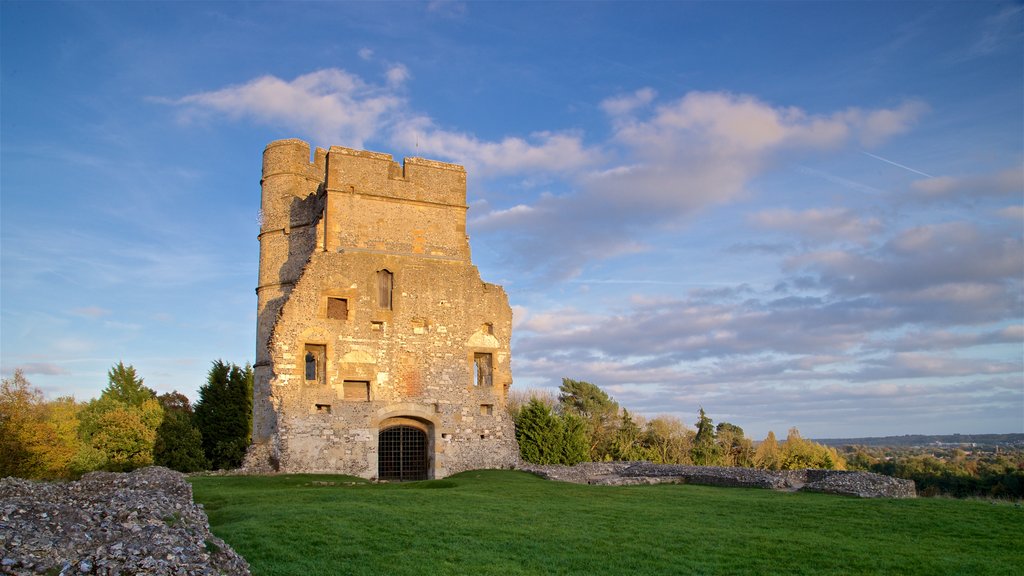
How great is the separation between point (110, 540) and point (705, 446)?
3904 cm

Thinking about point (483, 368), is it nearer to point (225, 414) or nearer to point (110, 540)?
point (225, 414)

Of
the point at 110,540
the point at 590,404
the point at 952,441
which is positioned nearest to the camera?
the point at 110,540

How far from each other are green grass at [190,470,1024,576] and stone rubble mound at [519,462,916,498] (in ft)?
9.17

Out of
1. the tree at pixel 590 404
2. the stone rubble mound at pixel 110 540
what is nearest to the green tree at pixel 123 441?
the stone rubble mound at pixel 110 540

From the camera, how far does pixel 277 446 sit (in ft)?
76.9

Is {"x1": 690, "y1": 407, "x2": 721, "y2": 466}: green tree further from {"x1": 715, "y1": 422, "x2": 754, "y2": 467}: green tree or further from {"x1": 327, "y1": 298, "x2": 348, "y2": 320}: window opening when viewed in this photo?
{"x1": 327, "y1": 298, "x2": 348, "y2": 320}: window opening

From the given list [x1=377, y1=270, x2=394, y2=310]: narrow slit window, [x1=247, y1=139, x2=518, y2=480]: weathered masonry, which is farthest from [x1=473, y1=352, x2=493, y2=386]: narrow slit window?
[x1=377, y1=270, x2=394, y2=310]: narrow slit window

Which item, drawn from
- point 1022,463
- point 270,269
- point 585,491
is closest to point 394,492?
point 585,491

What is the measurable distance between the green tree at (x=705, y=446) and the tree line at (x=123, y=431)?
939 inches

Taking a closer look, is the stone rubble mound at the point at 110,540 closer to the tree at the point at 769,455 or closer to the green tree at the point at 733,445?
the tree at the point at 769,455

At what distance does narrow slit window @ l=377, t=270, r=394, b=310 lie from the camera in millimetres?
26188

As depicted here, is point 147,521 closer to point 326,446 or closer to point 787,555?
point 787,555

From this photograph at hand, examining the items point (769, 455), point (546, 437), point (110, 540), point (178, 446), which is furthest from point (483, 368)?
point (769, 455)

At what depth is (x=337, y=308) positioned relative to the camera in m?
25.6
